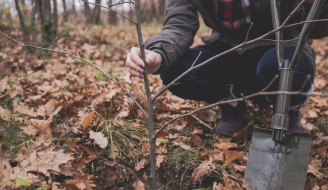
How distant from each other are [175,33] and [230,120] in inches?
33.0

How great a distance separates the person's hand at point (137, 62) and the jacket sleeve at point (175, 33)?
87 millimetres

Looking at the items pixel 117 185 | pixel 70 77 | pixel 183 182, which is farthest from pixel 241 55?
pixel 70 77

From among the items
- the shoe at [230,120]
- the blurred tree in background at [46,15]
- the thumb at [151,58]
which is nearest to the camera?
the thumb at [151,58]

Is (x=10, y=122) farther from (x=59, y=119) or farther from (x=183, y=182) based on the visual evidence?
(x=183, y=182)

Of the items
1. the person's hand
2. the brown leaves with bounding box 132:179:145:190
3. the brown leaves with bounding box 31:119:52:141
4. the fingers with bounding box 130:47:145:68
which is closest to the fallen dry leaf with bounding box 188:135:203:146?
the brown leaves with bounding box 132:179:145:190

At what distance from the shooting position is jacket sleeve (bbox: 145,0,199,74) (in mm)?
1236

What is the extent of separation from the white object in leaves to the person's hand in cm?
46

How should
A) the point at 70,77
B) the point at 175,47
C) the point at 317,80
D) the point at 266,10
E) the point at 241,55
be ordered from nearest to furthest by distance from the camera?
the point at 175,47 < the point at 266,10 < the point at 241,55 < the point at 70,77 < the point at 317,80

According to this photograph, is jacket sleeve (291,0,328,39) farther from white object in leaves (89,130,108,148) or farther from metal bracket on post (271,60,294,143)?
white object in leaves (89,130,108,148)

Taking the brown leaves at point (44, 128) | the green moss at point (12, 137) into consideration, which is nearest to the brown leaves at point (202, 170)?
the brown leaves at point (44, 128)

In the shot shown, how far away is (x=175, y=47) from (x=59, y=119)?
90cm

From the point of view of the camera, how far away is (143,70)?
2.78 ft

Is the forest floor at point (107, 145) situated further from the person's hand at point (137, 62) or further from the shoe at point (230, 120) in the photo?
the person's hand at point (137, 62)

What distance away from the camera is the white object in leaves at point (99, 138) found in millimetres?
1187
